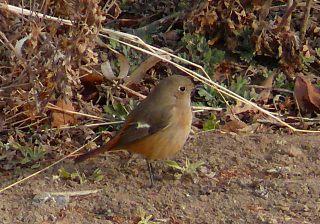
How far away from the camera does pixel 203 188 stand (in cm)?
509

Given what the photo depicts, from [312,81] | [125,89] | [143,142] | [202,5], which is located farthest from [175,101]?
[312,81]

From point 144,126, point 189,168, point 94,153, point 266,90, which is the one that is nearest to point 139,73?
point 144,126

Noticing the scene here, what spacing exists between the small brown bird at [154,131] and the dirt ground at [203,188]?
0.20 m

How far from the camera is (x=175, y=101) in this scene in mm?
5719

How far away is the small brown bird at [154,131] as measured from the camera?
539 centimetres

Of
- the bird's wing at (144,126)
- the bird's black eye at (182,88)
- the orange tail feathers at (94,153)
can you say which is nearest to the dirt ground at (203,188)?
the orange tail feathers at (94,153)

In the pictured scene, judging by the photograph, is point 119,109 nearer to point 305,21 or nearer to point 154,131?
point 154,131

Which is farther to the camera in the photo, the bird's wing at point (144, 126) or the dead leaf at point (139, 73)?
the dead leaf at point (139, 73)

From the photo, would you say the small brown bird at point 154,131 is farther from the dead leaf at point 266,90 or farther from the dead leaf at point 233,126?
the dead leaf at point 266,90

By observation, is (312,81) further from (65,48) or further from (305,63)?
(65,48)

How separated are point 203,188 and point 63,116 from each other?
5.42ft

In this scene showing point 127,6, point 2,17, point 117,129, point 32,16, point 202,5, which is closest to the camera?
point 32,16

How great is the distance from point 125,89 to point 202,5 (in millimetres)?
1177

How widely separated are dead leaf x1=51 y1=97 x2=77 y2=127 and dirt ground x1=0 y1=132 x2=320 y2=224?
0.55 meters
